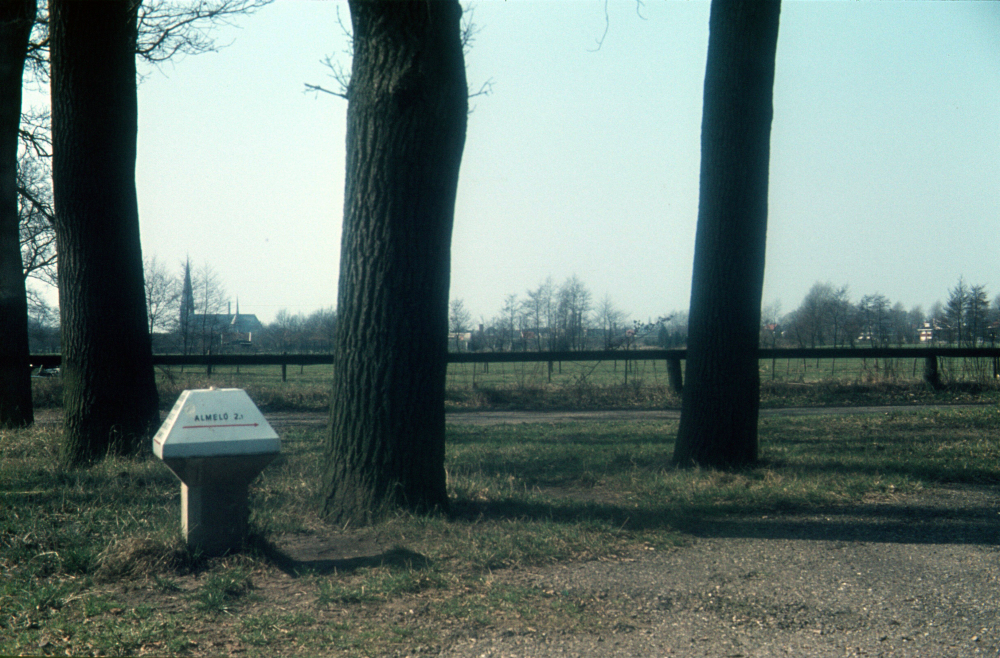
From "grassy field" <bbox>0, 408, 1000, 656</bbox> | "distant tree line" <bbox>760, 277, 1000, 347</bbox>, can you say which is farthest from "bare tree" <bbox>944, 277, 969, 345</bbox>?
"grassy field" <bbox>0, 408, 1000, 656</bbox>

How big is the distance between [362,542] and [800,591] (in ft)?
8.34

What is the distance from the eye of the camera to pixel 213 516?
438 centimetres

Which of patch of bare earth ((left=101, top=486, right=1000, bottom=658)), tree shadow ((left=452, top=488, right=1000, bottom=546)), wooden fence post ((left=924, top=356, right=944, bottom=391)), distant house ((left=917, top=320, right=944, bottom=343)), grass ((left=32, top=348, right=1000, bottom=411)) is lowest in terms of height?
patch of bare earth ((left=101, top=486, right=1000, bottom=658))

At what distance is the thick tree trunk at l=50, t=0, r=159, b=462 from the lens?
761 centimetres

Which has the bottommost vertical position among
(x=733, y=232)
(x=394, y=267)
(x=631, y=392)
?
(x=631, y=392)

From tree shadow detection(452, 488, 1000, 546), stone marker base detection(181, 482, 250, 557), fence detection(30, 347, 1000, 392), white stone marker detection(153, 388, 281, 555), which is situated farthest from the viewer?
fence detection(30, 347, 1000, 392)

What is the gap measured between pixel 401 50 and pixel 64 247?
15.0ft

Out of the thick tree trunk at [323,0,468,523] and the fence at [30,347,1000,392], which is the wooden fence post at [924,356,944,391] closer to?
the fence at [30,347,1000,392]

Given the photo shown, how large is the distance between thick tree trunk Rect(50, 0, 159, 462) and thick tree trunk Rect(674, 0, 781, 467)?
563 cm

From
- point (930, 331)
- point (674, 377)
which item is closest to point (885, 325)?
point (930, 331)

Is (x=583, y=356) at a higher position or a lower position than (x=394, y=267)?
lower

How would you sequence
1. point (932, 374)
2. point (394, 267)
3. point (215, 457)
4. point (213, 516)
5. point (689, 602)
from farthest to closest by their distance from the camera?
point (932, 374) < point (394, 267) < point (213, 516) < point (215, 457) < point (689, 602)

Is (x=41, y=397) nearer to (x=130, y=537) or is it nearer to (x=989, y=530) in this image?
(x=130, y=537)

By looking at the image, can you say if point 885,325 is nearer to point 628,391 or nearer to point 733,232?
point 628,391
